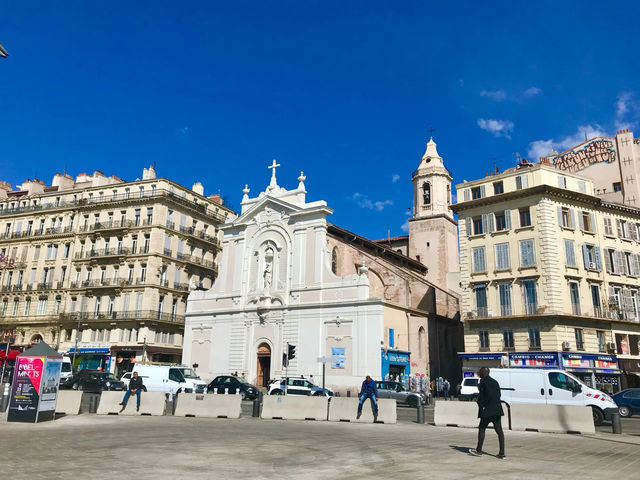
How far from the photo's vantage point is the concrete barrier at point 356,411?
725 inches

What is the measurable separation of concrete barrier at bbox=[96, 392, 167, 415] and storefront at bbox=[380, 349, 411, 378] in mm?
17954

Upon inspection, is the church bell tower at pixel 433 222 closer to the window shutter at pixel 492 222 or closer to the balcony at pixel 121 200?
the window shutter at pixel 492 222

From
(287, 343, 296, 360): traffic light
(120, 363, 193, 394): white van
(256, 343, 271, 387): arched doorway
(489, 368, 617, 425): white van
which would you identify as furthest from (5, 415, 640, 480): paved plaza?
(256, 343, 271, 387): arched doorway

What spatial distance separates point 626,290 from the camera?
3575 cm

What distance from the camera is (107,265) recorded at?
165ft

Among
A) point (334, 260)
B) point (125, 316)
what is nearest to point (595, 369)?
point (334, 260)

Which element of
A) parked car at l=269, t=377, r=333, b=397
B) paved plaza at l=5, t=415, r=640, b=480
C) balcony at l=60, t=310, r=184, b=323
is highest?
balcony at l=60, t=310, r=184, b=323

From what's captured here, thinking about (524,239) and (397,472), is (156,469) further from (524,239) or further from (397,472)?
(524,239)

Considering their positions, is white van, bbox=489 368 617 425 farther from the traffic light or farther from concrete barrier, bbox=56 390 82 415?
concrete barrier, bbox=56 390 82 415

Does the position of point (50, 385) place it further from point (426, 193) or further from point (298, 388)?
point (426, 193)

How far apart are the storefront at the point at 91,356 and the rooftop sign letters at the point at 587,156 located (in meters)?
42.0

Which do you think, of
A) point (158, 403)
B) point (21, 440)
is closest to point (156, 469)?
point (21, 440)

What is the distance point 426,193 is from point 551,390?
39.1m

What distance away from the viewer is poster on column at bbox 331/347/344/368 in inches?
1442
